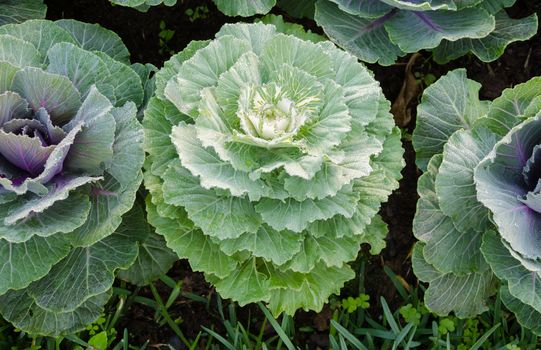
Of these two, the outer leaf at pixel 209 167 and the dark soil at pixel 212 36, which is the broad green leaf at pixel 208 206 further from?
the dark soil at pixel 212 36

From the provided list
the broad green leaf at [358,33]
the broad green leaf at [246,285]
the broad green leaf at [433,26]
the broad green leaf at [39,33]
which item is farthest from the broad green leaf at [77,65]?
the broad green leaf at [433,26]

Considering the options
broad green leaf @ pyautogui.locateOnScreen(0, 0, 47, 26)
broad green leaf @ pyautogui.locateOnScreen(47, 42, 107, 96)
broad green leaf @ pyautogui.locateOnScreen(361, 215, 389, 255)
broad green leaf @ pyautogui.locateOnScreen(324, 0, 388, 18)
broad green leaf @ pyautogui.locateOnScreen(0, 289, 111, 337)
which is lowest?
broad green leaf @ pyautogui.locateOnScreen(0, 289, 111, 337)

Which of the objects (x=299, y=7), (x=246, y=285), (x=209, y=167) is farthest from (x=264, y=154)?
(x=299, y=7)

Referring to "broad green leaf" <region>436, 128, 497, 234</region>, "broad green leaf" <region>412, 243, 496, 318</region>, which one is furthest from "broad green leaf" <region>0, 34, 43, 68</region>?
"broad green leaf" <region>412, 243, 496, 318</region>

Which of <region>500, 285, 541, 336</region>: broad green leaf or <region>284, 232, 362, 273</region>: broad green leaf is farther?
<region>500, 285, 541, 336</region>: broad green leaf

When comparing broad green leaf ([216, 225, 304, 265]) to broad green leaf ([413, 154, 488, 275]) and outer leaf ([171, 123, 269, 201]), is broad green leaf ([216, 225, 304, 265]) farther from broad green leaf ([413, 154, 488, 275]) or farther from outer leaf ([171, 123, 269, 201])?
broad green leaf ([413, 154, 488, 275])

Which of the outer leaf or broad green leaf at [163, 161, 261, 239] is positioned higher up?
the outer leaf

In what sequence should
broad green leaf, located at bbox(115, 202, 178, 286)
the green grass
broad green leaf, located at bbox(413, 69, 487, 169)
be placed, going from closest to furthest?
broad green leaf, located at bbox(413, 69, 487, 169) → broad green leaf, located at bbox(115, 202, 178, 286) → the green grass
